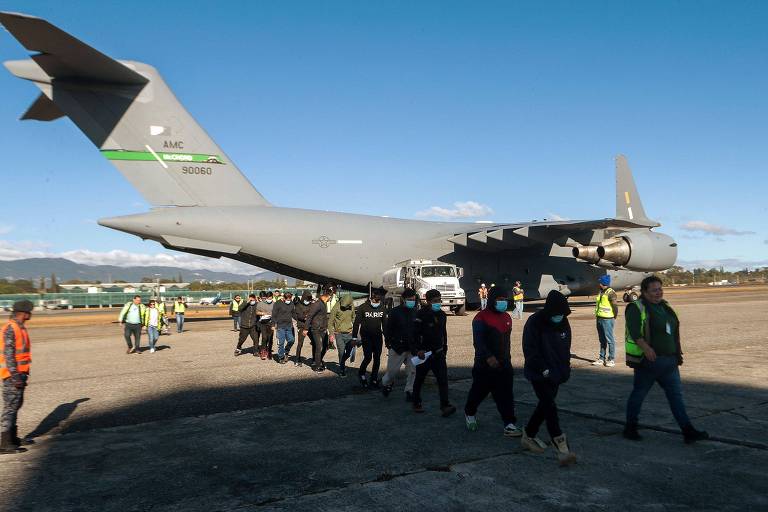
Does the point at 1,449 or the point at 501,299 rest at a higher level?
the point at 501,299

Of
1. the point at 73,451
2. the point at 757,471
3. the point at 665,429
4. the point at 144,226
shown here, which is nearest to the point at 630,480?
the point at 757,471

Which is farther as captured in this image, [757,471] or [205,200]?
[205,200]

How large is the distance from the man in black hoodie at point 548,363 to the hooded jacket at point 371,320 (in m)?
4.38

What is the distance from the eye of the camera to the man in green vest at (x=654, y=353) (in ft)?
20.2

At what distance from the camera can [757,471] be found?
5133 mm

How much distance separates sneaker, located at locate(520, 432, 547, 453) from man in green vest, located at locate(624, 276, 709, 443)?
1.19m

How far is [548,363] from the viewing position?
5.64 meters

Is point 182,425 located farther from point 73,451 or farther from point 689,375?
point 689,375

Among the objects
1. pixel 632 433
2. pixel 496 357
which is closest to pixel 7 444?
pixel 496 357

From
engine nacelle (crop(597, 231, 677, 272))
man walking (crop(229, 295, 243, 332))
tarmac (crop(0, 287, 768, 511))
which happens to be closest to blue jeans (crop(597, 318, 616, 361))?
tarmac (crop(0, 287, 768, 511))

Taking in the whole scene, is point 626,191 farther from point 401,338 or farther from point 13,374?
point 13,374

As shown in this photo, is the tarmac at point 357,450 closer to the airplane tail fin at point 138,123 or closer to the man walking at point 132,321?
the man walking at point 132,321

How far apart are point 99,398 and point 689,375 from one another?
1077cm

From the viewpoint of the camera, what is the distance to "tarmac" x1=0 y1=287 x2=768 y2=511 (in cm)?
466
